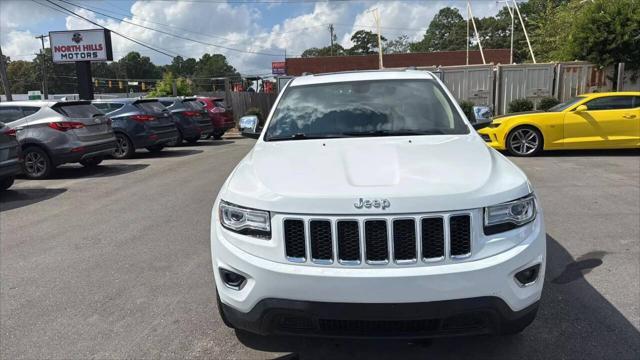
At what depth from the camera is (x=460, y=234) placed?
260 cm

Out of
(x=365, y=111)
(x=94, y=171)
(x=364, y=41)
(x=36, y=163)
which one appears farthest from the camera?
(x=364, y=41)

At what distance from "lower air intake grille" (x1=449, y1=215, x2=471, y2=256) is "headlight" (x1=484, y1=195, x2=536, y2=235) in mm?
105

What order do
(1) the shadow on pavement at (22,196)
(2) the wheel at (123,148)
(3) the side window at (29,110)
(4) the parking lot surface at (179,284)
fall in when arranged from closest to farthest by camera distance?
1. (4) the parking lot surface at (179,284)
2. (1) the shadow on pavement at (22,196)
3. (3) the side window at (29,110)
4. (2) the wheel at (123,148)

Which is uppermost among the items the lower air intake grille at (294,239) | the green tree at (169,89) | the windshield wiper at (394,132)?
the green tree at (169,89)

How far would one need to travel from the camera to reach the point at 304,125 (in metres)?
4.10

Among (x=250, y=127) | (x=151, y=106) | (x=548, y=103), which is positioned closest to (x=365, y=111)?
(x=250, y=127)

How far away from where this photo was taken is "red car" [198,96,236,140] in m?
19.3

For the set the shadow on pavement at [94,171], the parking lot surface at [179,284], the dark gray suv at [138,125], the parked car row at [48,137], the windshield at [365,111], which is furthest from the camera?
the dark gray suv at [138,125]

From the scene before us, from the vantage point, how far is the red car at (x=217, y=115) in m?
19.3

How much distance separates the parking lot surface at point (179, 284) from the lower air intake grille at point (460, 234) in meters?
0.89

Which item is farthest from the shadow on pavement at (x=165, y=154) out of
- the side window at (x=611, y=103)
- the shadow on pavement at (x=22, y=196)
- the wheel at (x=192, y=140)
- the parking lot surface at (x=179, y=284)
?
the side window at (x=611, y=103)

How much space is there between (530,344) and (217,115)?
684 inches

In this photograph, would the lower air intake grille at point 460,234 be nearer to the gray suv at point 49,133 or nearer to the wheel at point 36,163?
the gray suv at point 49,133

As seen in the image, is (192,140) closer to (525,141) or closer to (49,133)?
(49,133)
